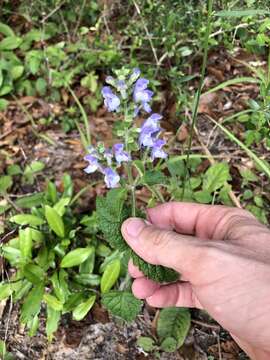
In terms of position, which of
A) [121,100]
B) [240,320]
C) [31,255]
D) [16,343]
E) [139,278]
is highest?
[121,100]

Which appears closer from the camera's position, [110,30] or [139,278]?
[139,278]

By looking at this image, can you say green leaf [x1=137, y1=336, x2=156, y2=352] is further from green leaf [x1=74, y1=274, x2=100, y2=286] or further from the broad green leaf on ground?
the broad green leaf on ground

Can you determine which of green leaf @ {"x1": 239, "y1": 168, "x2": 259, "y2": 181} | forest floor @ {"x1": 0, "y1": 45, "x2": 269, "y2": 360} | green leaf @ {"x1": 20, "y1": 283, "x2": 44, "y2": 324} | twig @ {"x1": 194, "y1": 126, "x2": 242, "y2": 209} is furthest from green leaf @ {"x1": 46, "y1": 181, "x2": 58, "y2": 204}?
green leaf @ {"x1": 239, "y1": 168, "x2": 259, "y2": 181}

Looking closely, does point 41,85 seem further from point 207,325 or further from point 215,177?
point 207,325

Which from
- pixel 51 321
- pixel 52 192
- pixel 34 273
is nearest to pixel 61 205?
pixel 52 192

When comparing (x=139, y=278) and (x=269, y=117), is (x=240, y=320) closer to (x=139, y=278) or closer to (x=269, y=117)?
(x=139, y=278)

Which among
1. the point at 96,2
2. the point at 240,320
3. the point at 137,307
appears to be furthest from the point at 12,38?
the point at 240,320
